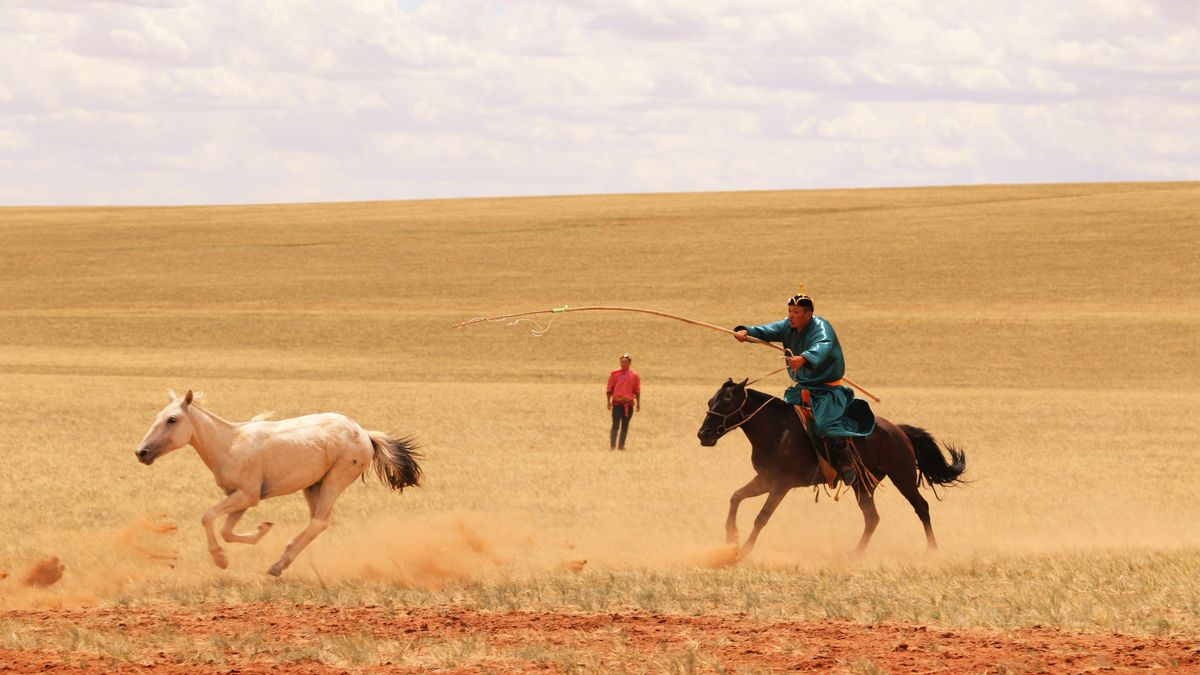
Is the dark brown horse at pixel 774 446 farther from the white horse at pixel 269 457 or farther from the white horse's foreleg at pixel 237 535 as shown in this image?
the white horse's foreleg at pixel 237 535

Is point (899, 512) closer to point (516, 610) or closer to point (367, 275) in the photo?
point (516, 610)

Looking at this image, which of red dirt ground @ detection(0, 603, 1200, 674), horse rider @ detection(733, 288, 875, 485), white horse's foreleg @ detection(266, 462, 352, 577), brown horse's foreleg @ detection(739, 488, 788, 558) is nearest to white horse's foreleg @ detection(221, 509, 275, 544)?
white horse's foreleg @ detection(266, 462, 352, 577)

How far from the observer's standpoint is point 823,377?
12.6 m

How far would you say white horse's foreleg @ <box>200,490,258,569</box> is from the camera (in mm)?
10750

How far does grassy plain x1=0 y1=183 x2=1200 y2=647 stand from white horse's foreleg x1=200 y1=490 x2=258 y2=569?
234 mm

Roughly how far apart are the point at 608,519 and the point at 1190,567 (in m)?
6.26

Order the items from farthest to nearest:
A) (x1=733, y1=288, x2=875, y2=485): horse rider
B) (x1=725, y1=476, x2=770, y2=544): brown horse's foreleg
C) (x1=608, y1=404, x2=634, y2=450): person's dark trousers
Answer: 1. (x1=608, y1=404, x2=634, y2=450): person's dark trousers
2. (x1=725, y1=476, x2=770, y2=544): brown horse's foreleg
3. (x1=733, y1=288, x2=875, y2=485): horse rider

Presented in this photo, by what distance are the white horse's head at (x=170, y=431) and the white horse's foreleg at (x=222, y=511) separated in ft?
1.89

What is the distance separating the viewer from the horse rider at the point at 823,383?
12.4 meters

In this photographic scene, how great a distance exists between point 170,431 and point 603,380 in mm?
27749

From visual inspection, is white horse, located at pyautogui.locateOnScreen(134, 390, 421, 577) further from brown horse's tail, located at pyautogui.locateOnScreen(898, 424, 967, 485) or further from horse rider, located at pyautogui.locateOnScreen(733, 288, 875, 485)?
brown horse's tail, located at pyautogui.locateOnScreen(898, 424, 967, 485)

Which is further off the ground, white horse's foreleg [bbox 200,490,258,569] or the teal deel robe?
the teal deel robe

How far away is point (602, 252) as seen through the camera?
6294 cm

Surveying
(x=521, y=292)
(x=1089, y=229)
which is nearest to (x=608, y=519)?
(x=521, y=292)
